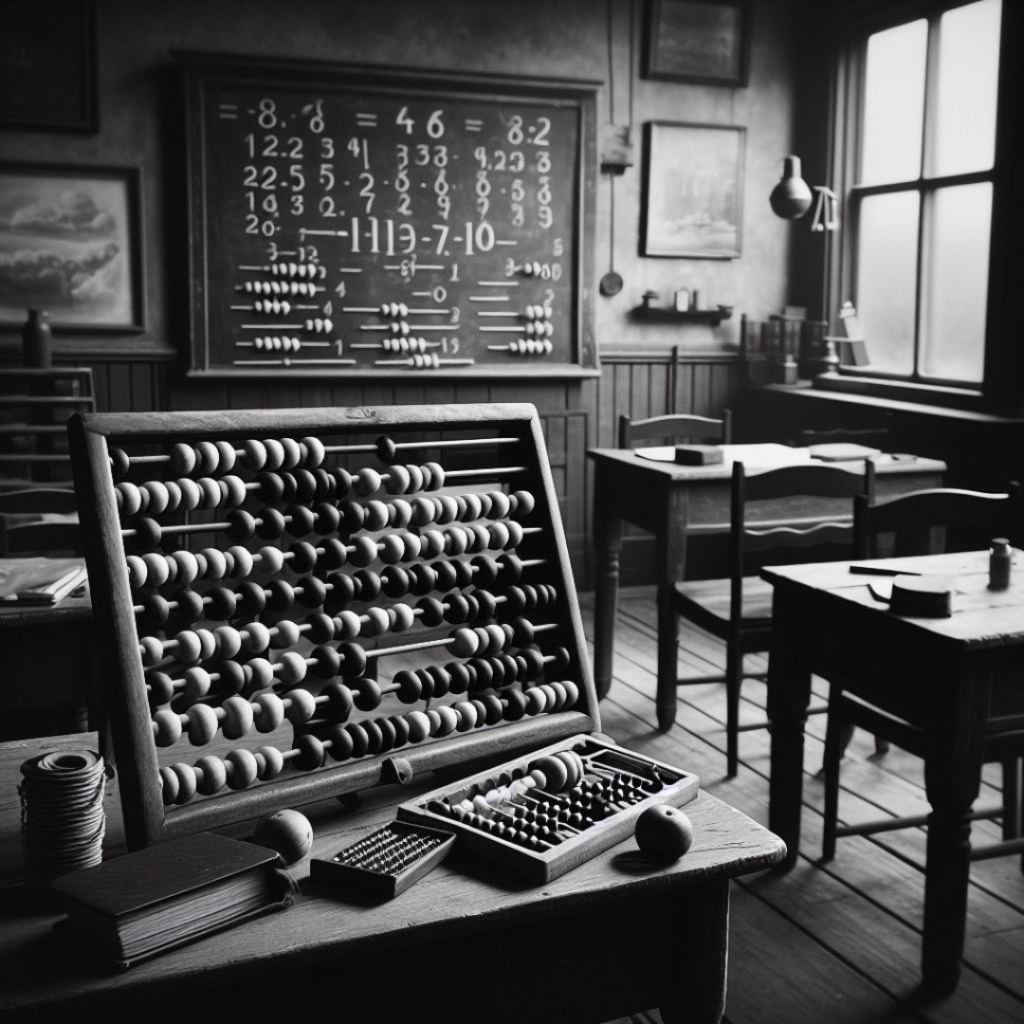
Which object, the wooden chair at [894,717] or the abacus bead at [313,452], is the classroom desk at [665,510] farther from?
the abacus bead at [313,452]

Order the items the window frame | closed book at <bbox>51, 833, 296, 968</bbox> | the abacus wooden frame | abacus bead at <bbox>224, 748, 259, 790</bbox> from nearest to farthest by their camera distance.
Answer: closed book at <bbox>51, 833, 296, 968</bbox> → the abacus wooden frame → abacus bead at <bbox>224, 748, 259, 790</bbox> → the window frame

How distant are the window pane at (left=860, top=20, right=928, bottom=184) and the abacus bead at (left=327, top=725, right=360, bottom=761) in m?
4.66

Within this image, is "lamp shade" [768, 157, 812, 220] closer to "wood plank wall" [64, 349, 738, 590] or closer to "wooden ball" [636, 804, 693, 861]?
"wood plank wall" [64, 349, 738, 590]

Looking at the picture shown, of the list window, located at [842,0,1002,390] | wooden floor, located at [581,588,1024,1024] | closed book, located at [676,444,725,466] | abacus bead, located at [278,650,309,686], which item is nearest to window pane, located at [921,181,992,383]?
window, located at [842,0,1002,390]

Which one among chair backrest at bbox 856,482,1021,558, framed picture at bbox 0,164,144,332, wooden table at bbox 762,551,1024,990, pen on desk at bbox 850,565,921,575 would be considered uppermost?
framed picture at bbox 0,164,144,332

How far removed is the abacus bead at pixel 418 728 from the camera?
1.44 metres

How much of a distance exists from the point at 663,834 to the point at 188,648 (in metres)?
0.55

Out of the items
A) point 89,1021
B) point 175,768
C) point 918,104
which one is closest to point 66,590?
point 175,768

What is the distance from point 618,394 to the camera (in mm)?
5809

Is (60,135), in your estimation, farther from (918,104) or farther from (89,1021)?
(89,1021)

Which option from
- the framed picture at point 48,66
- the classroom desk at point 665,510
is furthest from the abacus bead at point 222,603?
the framed picture at point 48,66

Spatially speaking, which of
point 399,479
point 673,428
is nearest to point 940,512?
point 673,428

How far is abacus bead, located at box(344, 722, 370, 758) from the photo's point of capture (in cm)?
139

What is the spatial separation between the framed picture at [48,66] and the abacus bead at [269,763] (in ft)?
Answer: 13.9
